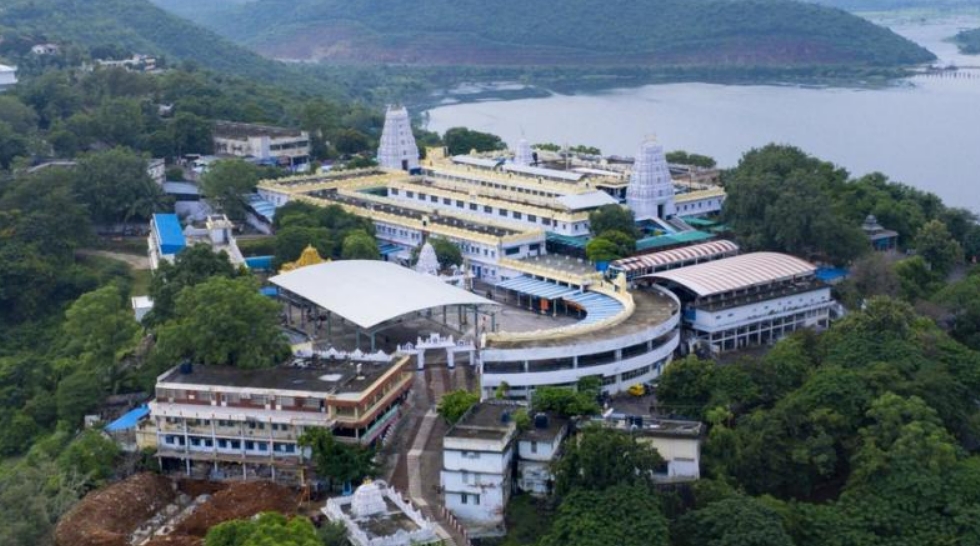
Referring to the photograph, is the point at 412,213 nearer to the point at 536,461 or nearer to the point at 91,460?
the point at 91,460

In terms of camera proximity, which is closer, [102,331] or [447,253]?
[102,331]

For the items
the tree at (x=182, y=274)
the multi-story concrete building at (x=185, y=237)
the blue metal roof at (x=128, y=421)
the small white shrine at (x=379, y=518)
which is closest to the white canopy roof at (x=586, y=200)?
the multi-story concrete building at (x=185, y=237)

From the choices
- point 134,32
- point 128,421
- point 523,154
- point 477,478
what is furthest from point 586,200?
point 134,32

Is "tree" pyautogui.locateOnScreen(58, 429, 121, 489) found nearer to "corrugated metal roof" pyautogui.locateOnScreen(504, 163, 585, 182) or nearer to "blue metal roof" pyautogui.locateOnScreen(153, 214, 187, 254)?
"blue metal roof" pyautogui.locateOnScreen(153, 214, 187, 254)

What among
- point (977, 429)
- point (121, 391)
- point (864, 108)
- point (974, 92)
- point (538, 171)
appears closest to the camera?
point (977, 429)

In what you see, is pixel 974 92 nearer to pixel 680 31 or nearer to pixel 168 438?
pixel 680 31

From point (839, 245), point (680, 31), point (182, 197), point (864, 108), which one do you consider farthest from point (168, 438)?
point (680, 31)
